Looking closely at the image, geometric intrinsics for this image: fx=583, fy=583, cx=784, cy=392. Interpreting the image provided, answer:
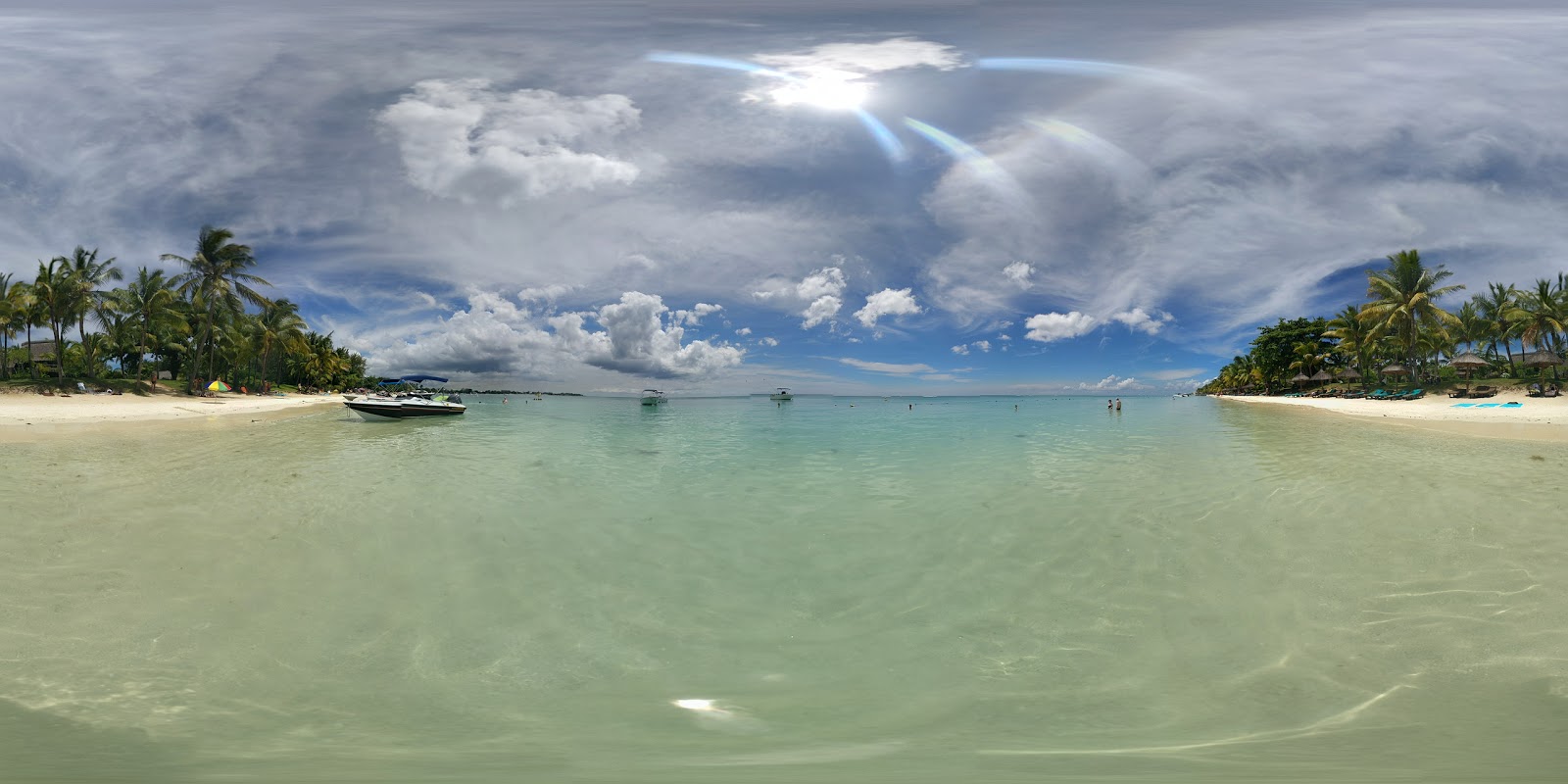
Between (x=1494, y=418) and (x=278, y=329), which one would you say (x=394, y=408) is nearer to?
(x=278, y=329)

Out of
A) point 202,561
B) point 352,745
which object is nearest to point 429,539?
point 202,561

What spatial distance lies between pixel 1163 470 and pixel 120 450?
2640 cm

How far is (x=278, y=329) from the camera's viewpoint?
2527 inches

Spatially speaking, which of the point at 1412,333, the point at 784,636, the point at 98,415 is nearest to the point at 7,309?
the point at 98,415

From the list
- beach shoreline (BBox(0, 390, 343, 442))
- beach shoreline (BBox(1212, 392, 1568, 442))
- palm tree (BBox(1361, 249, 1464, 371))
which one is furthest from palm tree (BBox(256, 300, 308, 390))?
palm tree (BBox(1361, 249, 1464, 371))

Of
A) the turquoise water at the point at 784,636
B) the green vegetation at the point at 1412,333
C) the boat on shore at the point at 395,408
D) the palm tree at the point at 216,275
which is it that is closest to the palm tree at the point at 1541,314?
the green vegetation at the point at 1412,333

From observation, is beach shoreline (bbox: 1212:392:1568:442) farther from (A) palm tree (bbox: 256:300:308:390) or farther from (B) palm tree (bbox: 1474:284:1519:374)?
(A) palm tree (bbox: 256:300:308:390)

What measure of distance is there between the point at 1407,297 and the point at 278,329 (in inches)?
4148

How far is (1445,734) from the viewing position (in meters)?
3.20

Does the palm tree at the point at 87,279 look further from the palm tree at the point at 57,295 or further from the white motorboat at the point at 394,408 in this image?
the white motorboat at the point at 394,408

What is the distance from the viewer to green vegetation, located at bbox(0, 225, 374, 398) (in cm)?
4059

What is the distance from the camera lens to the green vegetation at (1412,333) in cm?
4353

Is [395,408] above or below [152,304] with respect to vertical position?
below

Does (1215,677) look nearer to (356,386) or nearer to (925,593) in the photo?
(925,593)
